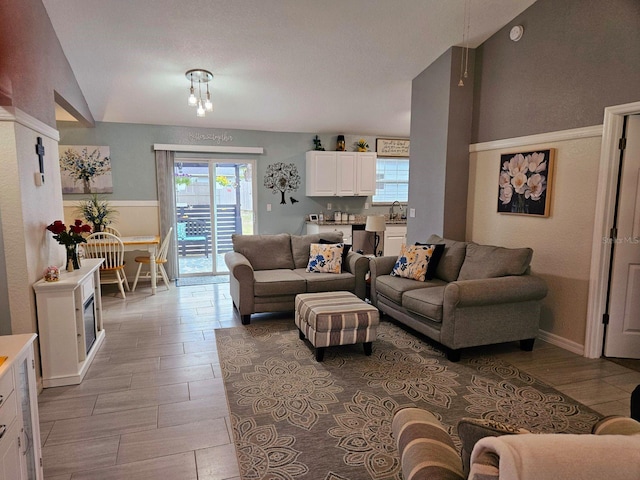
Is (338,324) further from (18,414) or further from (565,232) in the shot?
(565,232)

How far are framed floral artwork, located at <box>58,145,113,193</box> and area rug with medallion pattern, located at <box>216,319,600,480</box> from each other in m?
3.75

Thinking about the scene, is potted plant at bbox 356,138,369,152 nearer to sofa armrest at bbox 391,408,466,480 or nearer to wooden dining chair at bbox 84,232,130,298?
wooden dining chair at bbox 84,232,130,298

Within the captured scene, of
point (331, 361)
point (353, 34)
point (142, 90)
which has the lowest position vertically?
point (331, 361)

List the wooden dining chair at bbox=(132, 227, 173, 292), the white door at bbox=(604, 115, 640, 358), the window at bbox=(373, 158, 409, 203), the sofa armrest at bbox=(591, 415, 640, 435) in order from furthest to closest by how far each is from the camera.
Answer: the window at bbox=(373, 158, 409, 203)
the wooden dining chair at bbox=(132, 227, 173, 292)
the white door at bbox=(604, 115, 640, 358)
the sofa armrest at bbox=(591, 415, 640, 435)

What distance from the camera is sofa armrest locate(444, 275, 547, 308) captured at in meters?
3.13

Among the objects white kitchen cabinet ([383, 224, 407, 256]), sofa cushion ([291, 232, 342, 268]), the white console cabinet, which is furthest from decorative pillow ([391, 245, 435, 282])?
the white console cabinet

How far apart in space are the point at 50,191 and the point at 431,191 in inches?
155

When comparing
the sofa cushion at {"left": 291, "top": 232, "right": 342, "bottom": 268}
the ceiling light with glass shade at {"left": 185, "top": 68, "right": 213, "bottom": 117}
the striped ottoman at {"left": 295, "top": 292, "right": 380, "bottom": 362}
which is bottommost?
the striped ottoman at {"left": 295, "top": 292, "right": 380, "bottom": 362}

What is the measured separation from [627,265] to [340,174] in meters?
4.33

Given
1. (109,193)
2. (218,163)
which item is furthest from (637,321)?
(109,193)

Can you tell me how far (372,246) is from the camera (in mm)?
6984

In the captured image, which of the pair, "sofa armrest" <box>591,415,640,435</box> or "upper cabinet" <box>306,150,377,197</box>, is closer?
"sofa armrest" <box>591,415,640,435</box>

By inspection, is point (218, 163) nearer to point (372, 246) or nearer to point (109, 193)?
point (109, 193)

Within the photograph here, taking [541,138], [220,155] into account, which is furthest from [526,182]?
[220,155]
